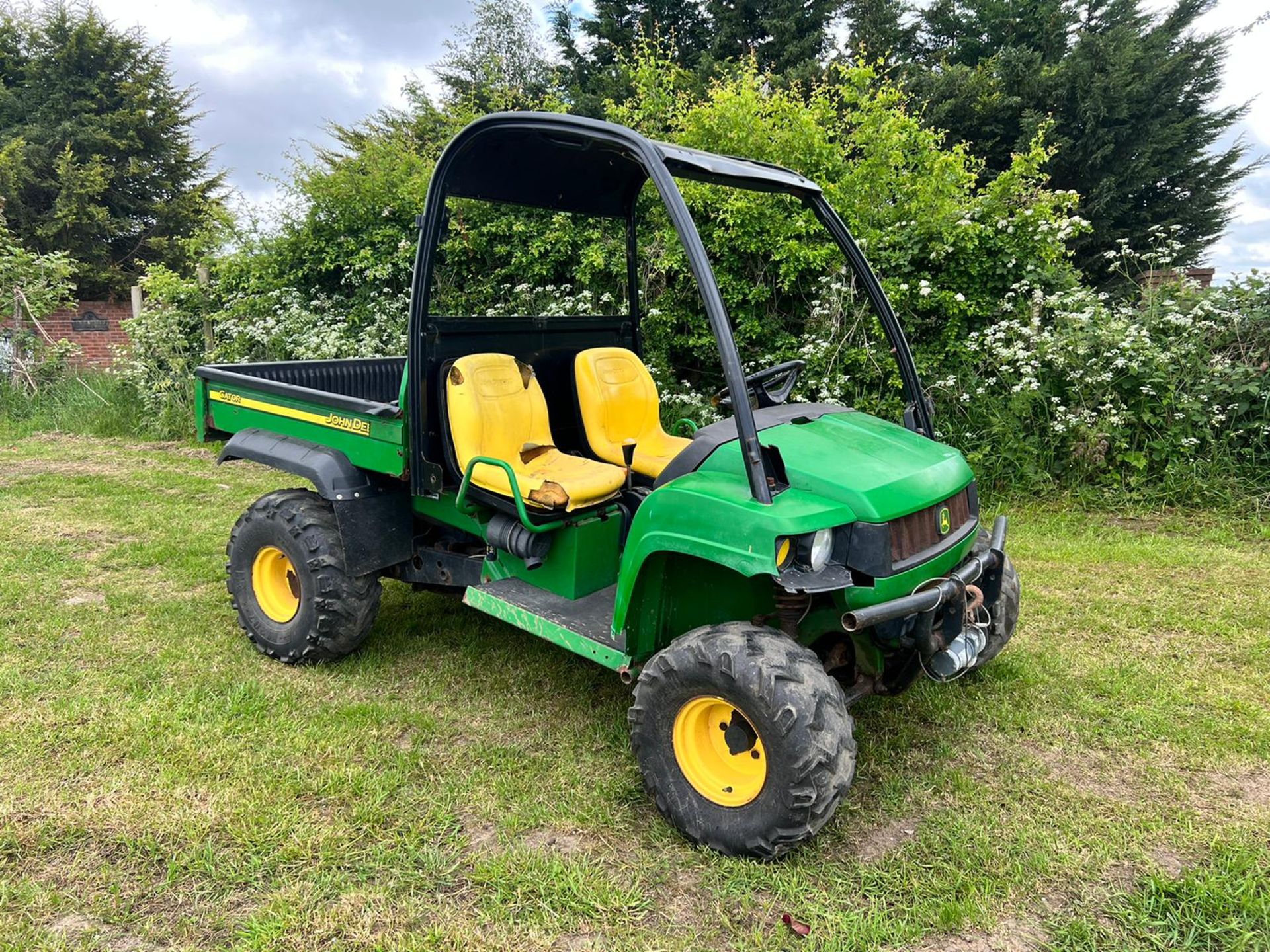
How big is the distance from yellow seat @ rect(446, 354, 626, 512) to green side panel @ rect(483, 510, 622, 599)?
0.10m

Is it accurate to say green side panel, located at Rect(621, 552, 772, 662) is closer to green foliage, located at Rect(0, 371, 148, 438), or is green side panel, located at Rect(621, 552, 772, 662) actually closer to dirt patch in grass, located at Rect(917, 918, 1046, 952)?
dirt patch in grass, located at Rect(917, 918, 1046, 952)

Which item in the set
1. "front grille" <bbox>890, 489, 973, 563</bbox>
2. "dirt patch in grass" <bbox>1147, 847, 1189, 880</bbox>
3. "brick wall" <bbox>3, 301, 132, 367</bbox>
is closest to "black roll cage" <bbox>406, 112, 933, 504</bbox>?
"front grille" <bbox>890, 489, 973, 563</bbox>

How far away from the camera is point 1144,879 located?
7.58 ft

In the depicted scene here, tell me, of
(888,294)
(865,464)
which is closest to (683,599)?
(865,464)

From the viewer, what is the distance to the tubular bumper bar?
228cm

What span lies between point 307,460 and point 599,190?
172cm

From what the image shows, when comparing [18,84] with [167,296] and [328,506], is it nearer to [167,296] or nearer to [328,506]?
[167,296]

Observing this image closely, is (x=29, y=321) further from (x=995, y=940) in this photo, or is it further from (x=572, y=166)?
(x=995, y=940)

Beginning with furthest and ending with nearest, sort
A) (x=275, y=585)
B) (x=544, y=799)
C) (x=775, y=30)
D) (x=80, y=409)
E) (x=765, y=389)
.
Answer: (x=775, y=30) → (x=80, y=409) → (x=275, y=585) → (x=765, y=389) → (x=544, y=799)

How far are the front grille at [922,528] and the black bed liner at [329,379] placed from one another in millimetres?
1867

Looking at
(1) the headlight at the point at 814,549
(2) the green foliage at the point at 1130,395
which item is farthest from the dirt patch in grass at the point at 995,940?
(2) the green foliage at the point at 1130,395

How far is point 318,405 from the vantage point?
3551mm

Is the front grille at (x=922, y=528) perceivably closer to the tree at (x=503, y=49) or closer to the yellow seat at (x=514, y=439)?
the yellow seat at (x=514, y=439)

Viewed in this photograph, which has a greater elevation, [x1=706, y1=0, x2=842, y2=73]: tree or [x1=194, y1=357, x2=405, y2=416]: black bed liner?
[x1=706, y1=0, x2=842, y2=73]: tree
